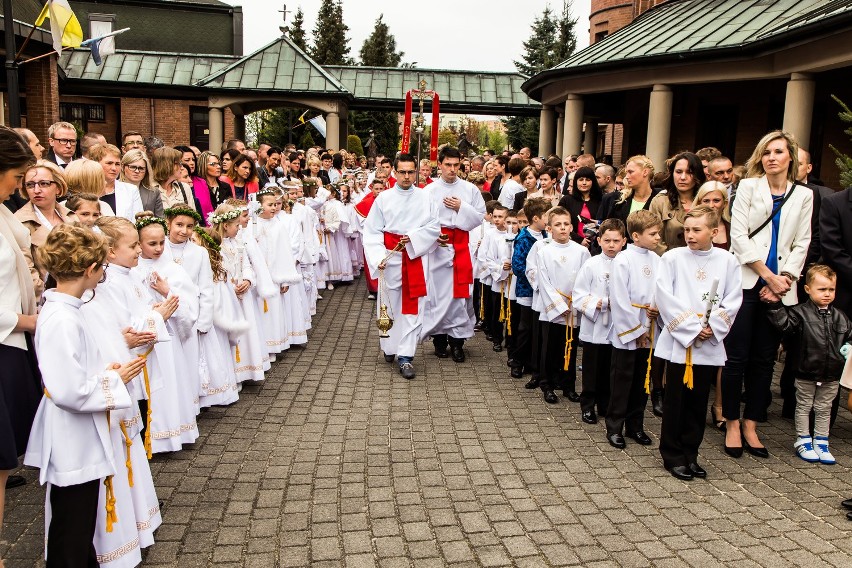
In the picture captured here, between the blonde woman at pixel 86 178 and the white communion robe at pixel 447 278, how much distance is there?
4.04m

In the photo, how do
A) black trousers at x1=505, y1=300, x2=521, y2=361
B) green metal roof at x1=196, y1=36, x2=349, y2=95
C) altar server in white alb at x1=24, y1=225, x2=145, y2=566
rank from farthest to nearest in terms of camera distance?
green metal roof at x1=196, y1=36, x2=349, y2=95, black trousers at x1=505, y1=300, x2=521, y2=361, altar server in white alb at x1=24, y1=225, x2=145, y2=566

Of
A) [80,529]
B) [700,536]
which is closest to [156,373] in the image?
[80,529]

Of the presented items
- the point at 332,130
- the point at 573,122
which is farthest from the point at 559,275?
the point at 332,130

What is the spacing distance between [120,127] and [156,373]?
29882 millimetres

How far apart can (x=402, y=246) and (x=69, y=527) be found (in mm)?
5628

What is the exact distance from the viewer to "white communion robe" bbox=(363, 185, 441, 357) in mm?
8992

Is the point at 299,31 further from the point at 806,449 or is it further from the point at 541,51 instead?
the point at 806,449

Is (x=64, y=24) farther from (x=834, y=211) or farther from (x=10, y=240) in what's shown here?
(x=834, y=211)

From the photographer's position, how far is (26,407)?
4.26m

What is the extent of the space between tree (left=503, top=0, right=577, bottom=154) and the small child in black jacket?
33.1 meters

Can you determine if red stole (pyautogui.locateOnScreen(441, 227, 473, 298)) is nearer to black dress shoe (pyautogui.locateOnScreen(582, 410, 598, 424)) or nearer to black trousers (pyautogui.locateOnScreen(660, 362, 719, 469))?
black dress shoe (pyautogui.locateOnScreen(582, 410, 598, 424))

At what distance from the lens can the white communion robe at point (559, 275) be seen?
24.7 feet

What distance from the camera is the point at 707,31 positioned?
15328 mm

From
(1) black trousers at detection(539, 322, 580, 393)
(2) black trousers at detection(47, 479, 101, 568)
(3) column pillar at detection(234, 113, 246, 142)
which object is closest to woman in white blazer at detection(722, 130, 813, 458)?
(1) black trousers at detection(539, 322, 580, 393)
